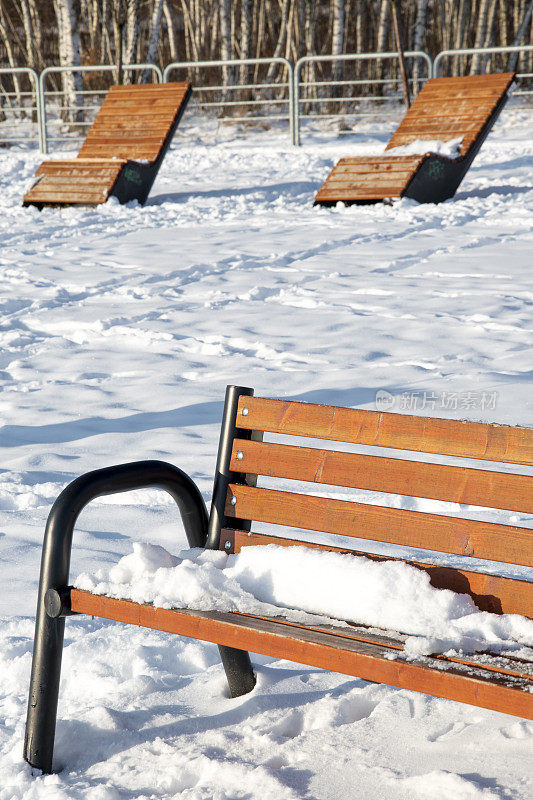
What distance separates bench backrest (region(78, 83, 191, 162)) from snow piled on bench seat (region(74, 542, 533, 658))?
30.2 feet

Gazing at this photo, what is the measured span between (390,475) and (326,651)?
1.56 feet

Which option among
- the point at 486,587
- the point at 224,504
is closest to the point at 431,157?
the point at 224,504

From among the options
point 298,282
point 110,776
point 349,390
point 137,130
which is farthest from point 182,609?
point 137,130

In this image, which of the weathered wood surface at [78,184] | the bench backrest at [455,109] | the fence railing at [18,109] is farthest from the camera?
the fence railing at [18,109]

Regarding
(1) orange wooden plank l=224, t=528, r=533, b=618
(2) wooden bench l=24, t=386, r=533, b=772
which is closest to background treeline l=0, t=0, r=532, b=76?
(2) wooden bench l=24, t=386, r=533, b=772

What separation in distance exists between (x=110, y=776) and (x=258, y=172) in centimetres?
1136

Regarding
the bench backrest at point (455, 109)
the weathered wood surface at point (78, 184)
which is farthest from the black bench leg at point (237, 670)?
the weathered wood surface at point (78, 184)

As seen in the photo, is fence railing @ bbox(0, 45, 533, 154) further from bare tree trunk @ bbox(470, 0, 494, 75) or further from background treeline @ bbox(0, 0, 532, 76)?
background treeline @ bbox(0, 0, 532, 76)

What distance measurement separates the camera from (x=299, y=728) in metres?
2.18

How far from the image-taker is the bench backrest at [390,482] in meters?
1.91

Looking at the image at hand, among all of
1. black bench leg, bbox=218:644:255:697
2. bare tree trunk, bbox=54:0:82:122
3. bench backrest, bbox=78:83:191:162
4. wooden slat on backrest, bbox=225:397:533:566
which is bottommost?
black bench leg, bbox=218:644:255:697

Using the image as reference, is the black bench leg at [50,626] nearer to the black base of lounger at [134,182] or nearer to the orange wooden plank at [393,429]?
the orange wooden plank at [393,429]

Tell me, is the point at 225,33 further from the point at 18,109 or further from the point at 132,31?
the point at 18,109

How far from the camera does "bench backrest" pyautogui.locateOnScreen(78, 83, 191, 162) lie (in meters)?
11.0
